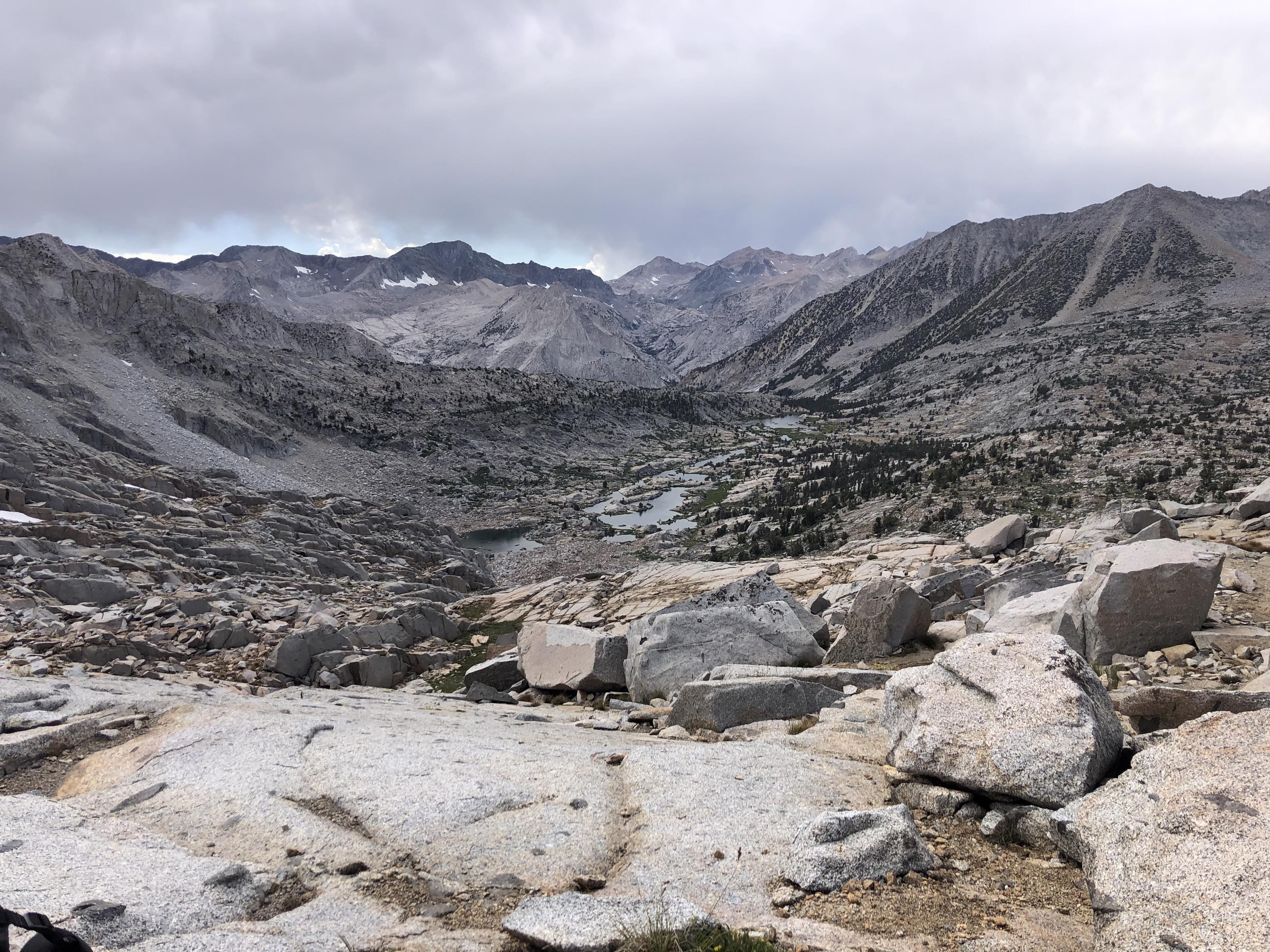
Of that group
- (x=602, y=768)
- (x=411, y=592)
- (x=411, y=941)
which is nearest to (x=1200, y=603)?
(x=602, y=768)

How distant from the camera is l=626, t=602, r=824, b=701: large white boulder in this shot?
13.1m

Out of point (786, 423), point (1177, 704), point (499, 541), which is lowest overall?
point (499, 541)

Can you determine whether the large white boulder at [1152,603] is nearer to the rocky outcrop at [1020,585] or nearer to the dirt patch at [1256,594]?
the dirt patch at [1256,594]

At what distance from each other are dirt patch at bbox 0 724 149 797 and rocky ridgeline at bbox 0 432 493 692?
5.12 m

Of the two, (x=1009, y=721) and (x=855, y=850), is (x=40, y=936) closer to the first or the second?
(x=855, y=850)

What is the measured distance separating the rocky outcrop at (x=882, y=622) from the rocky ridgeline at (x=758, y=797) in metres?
0.83

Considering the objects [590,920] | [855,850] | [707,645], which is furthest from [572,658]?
[590,920]

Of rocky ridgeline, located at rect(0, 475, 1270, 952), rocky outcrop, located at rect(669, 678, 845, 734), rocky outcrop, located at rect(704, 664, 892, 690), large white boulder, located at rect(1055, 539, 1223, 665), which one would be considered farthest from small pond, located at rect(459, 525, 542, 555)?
large white boulder, located at rect(1055, 539, 1223, 665)

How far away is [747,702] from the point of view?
9875 millimetres

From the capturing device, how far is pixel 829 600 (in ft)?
56.9

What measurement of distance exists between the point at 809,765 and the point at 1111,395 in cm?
7745

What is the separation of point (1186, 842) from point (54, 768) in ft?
36.3

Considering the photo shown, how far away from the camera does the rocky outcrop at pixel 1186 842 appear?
4086 mm

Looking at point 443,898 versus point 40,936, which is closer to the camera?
point 40,936
